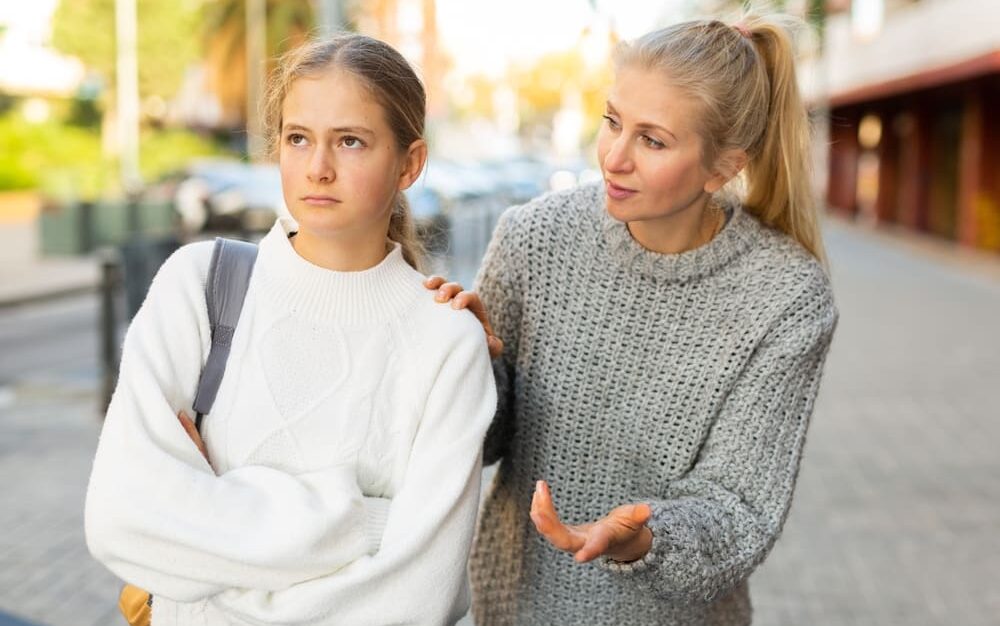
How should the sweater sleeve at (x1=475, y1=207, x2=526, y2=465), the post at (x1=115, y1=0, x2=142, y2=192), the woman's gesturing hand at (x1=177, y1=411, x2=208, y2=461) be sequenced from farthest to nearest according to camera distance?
the post at (x1=115, y1=0, x2=142, y2=192)
the sweater sleeve at (x1=475, y1=207, x2=526, y2=465)
the woman's gesturing hand at (x1=177, y1=411, x2=208, y2=461)

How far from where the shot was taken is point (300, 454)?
6.00 feet

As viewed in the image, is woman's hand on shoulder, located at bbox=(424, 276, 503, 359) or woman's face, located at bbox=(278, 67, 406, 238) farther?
woman's hand on shoulder, located at bbox=(424, 276, 503, 359)

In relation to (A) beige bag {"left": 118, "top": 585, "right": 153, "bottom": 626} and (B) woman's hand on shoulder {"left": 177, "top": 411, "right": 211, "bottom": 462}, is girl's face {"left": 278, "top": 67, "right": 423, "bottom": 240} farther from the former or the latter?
(A) beige bag {"left": 118, "top": 585, "right": 153, "bottom": 626}

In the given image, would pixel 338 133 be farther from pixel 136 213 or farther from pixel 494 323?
pixel 136 213

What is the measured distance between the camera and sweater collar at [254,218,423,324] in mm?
1903

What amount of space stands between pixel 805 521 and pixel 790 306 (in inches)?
160

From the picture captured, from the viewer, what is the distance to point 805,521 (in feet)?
19.7

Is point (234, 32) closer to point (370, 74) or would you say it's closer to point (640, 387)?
point (640, 387)

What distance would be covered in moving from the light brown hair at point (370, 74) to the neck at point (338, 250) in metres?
0.15

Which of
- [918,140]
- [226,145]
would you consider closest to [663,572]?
[918,140]

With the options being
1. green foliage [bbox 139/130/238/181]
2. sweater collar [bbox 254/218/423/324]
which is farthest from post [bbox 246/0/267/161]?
sweater collar [bbox 254/218/423/324]

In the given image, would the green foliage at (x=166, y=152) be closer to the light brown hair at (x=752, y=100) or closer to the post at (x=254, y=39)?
the post at (x=254, y=39)

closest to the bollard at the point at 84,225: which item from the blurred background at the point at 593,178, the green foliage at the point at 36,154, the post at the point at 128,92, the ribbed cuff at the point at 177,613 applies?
the blurred background at the point at 593,178

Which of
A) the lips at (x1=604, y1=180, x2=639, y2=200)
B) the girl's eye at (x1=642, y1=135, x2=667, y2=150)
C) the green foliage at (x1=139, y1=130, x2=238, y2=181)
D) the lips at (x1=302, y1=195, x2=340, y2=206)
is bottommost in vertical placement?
the green foliage at (x1=139, y1=130, x2=238, y2=181)
